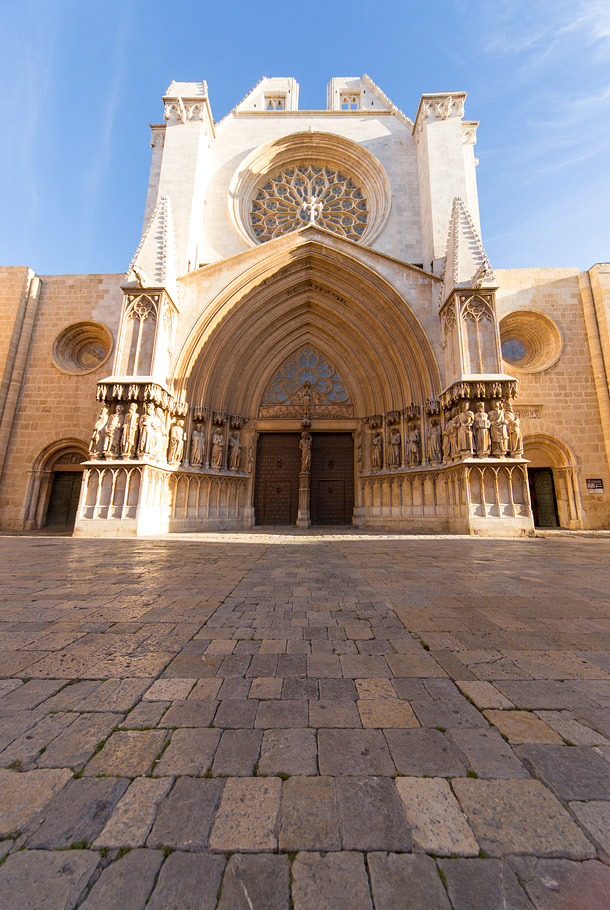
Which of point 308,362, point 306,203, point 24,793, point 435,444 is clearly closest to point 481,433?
point 435,444

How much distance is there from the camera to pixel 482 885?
2.61 ft

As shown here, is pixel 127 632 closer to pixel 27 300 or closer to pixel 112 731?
pixel 112 731

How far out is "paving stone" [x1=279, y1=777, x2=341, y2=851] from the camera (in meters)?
0.89

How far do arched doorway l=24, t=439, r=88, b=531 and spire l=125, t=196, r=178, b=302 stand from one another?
5924 mm

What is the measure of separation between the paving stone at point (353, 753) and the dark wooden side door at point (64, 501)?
14.3m

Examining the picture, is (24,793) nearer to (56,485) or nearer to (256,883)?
(256,883)

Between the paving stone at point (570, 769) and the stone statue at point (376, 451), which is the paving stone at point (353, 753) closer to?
the paving stone at point (570, 769)

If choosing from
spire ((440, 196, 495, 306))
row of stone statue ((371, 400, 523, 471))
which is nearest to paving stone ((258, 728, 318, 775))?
Result: row of stone statue ((371, 400, 523, 471))

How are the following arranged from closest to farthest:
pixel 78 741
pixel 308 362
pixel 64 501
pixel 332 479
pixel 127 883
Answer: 1. pixel 127 883
2. pixel 78 741
3. pixel 64 501
4. pixel 332 479
5. pixel 308 362

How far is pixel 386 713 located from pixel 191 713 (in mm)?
745

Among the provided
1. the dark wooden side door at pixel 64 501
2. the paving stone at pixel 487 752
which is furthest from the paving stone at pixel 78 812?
the dark wooden side door at pixel 64 501

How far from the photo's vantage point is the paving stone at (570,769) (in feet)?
3.48

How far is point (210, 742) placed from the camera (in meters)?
1.25

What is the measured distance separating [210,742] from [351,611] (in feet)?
5.39
